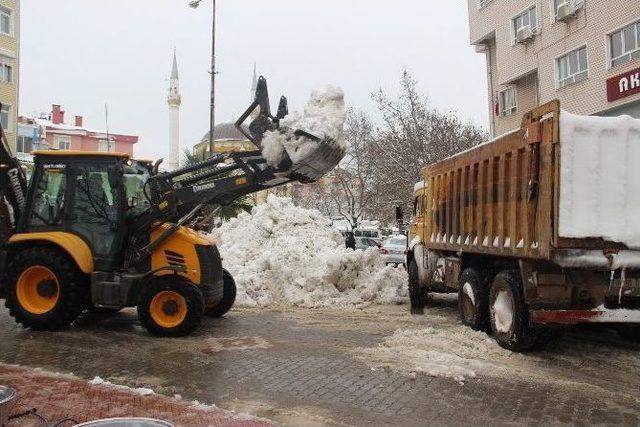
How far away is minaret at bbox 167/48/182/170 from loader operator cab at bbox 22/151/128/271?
157ft

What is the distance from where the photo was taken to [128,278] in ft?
29.4

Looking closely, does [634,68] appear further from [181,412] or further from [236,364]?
[181,412]

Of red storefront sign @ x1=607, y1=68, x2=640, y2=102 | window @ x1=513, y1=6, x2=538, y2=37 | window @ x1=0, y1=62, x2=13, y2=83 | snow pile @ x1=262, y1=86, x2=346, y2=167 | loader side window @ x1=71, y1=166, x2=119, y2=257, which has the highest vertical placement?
window @ x1=0, y1=62, x2=13, y2=83

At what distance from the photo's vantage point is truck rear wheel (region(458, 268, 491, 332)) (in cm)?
888

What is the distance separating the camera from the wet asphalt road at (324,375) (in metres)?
5.55

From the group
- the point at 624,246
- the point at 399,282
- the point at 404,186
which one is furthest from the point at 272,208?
the point at 404,186

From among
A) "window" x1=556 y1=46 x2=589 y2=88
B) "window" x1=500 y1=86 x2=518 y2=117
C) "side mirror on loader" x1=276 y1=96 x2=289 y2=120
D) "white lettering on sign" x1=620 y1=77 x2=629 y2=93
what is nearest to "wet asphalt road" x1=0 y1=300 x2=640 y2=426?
"side mirror on loader" x1=276 y1=96 x2=289 y2=120

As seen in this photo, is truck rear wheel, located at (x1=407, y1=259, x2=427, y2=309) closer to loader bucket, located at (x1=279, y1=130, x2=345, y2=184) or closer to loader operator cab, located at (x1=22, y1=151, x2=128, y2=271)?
loader bucket, located at (x1=279, y1=130, x2=345, y2=184)

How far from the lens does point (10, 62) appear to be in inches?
1468

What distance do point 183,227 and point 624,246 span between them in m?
6.15

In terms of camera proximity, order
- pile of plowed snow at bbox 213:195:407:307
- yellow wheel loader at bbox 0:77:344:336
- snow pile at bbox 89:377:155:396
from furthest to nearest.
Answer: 1. pile of plowed snow at bbox 213:195:407:307
2. yellow wheel loader at bbox 0:77:344:336
3. snow pile at bbox 89:377:155:396

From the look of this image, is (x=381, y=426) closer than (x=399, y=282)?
Yes

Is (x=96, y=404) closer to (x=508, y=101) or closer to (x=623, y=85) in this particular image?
(x=623, y=85)

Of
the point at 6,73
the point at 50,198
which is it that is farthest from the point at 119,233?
the point at 6,73
